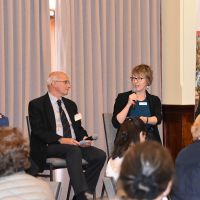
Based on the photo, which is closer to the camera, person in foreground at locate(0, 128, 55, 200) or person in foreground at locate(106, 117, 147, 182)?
person in foreground at locate(0, 128, 55, 200)

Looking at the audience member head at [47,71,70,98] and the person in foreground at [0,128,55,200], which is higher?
the audience member head at [47,71,70,98]

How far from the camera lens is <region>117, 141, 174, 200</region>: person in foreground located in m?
1.37

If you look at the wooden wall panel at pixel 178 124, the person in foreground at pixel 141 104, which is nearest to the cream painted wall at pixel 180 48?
the wooden wall panel at pixel 178 124

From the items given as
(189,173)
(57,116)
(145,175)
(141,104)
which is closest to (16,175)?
(145,175)

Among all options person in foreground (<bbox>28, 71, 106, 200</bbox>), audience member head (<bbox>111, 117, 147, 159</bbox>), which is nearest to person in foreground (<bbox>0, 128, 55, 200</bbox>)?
audience member head (<bbox>111, 117, 147, 159</bbox>)

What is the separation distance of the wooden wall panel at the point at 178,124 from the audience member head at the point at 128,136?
267cm

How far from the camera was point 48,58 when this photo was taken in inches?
208

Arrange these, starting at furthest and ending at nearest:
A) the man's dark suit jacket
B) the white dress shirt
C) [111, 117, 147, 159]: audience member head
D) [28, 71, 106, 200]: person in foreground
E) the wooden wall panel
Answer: the wooden wall panel < the white dress shirt < the man's dark suit jacket < [28, 71, 106, 200]: person in foreground < [111, 117, 147, 159]: audience member head

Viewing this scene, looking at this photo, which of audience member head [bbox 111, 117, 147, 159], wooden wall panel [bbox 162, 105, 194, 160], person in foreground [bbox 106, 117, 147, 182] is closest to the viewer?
person in foreground [bbox 106, 117, 147, 182]

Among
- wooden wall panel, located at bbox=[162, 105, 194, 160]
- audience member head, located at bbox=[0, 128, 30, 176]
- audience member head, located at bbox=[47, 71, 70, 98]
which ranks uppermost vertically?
audience member head, located at bbox=[47, 71, 70, 98]

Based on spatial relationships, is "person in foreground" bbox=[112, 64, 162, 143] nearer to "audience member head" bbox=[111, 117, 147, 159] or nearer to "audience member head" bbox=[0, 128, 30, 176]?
"audience member head" bbox=[111, 117, 147, 159]

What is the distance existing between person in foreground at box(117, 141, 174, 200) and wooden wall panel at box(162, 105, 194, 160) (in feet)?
15.5

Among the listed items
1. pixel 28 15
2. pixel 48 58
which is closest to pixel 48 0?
pixel 28 15

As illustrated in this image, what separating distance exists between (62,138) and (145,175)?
3250 mm
